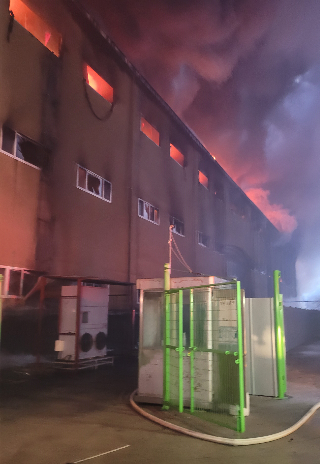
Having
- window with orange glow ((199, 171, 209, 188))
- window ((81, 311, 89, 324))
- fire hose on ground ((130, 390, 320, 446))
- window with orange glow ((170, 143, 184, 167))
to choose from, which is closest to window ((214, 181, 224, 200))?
window with orange glow ((199, 171, 209, 188))

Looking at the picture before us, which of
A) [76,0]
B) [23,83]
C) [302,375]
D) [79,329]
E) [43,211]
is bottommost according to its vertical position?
[302,375]

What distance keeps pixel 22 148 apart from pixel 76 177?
94.7 inches

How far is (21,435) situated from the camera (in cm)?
548

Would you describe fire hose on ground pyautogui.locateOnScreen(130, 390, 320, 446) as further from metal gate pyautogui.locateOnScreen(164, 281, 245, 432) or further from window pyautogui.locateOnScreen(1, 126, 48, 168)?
window pyautogui.locateOnScreen(1, 126, 48, 168)

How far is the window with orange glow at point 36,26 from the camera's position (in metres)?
11.9

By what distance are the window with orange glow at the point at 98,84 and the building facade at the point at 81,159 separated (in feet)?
0.15

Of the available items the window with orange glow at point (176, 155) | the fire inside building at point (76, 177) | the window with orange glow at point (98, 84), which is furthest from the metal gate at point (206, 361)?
the window with orange glow at point (176, 155)

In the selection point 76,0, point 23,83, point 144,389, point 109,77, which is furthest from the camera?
point 109,77

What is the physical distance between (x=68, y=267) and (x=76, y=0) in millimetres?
9589

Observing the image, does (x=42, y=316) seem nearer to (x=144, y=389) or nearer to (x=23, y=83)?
(x=144, y=389)

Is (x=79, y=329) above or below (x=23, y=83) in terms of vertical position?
below

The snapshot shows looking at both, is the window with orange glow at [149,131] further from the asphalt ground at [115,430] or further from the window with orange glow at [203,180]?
the asphalt ground at [115,430]

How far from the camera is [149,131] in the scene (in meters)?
19.3

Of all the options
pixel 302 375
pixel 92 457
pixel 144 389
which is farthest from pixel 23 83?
pixel 302 375
